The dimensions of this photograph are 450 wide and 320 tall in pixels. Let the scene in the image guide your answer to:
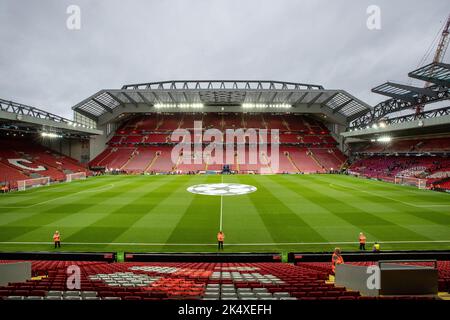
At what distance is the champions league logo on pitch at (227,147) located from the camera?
204ft

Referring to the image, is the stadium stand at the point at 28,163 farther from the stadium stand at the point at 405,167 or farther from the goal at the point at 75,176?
the stadium stand at the point at 405,167

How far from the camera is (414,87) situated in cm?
3478

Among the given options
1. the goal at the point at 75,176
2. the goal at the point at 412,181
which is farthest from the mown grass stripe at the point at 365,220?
the goal at the point at 75,176

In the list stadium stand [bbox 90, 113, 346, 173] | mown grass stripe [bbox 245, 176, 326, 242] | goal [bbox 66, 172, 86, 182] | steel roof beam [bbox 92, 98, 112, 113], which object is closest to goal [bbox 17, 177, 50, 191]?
goal [bbox 66, 172, 86, 182]

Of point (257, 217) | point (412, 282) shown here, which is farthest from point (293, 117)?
point (412, 282)

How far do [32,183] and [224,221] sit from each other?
33111 mm

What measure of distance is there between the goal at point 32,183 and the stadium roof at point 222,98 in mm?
23022

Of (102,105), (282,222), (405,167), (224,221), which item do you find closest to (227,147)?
(102,105)

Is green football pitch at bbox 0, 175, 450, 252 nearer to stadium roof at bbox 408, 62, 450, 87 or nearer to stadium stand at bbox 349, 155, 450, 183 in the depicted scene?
stadium stand at bbox 349, 155, 450, 183

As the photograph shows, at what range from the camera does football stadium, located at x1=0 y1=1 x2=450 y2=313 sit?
644 cm

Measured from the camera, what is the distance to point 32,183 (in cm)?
3662

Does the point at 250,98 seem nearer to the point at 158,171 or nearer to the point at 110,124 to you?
the point at 158,171

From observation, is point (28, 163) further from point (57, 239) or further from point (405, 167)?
point (405, 167)

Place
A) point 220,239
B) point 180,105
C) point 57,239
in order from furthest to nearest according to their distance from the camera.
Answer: point 180,105 < point 57,239 < point 220,239
